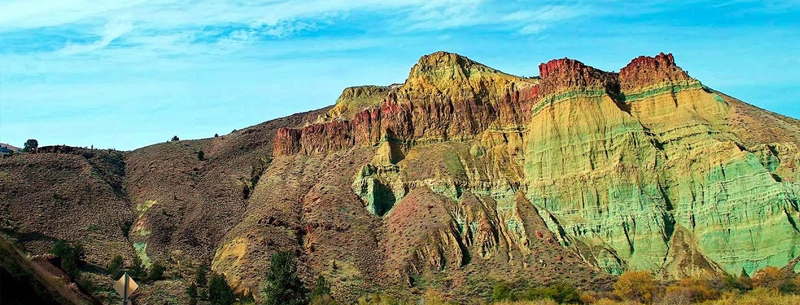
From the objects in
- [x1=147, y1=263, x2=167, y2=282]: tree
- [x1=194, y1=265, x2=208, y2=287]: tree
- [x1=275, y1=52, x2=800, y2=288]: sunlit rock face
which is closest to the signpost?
[x1=194, y1=265, x2=208, y2=287]: tree

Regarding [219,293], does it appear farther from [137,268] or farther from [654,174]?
[654,174]

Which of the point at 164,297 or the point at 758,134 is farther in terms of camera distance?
the point at 758,134

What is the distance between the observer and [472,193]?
89.5m

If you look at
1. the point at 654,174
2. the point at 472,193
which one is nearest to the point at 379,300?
the point at 472,193

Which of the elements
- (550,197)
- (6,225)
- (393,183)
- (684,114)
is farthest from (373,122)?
(6,225)

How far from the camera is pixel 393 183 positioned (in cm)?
9475

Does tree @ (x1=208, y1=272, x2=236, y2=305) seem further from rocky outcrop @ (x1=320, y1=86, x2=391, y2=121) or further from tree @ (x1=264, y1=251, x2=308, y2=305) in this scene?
rocky outcrop @ (x1=320, y1=86, x2=391, y2=121)

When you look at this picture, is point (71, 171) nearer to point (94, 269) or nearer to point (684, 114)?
point (94, 269)

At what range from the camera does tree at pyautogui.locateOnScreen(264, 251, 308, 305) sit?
6675 centimetres

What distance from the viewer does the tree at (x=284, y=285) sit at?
66.8 m

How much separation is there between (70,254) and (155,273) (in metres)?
7.65

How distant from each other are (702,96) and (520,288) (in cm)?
3497

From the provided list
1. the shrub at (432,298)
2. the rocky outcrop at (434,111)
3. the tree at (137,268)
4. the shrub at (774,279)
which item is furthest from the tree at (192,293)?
the shrub at (774,279)

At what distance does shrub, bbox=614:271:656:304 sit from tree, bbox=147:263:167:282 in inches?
1627
